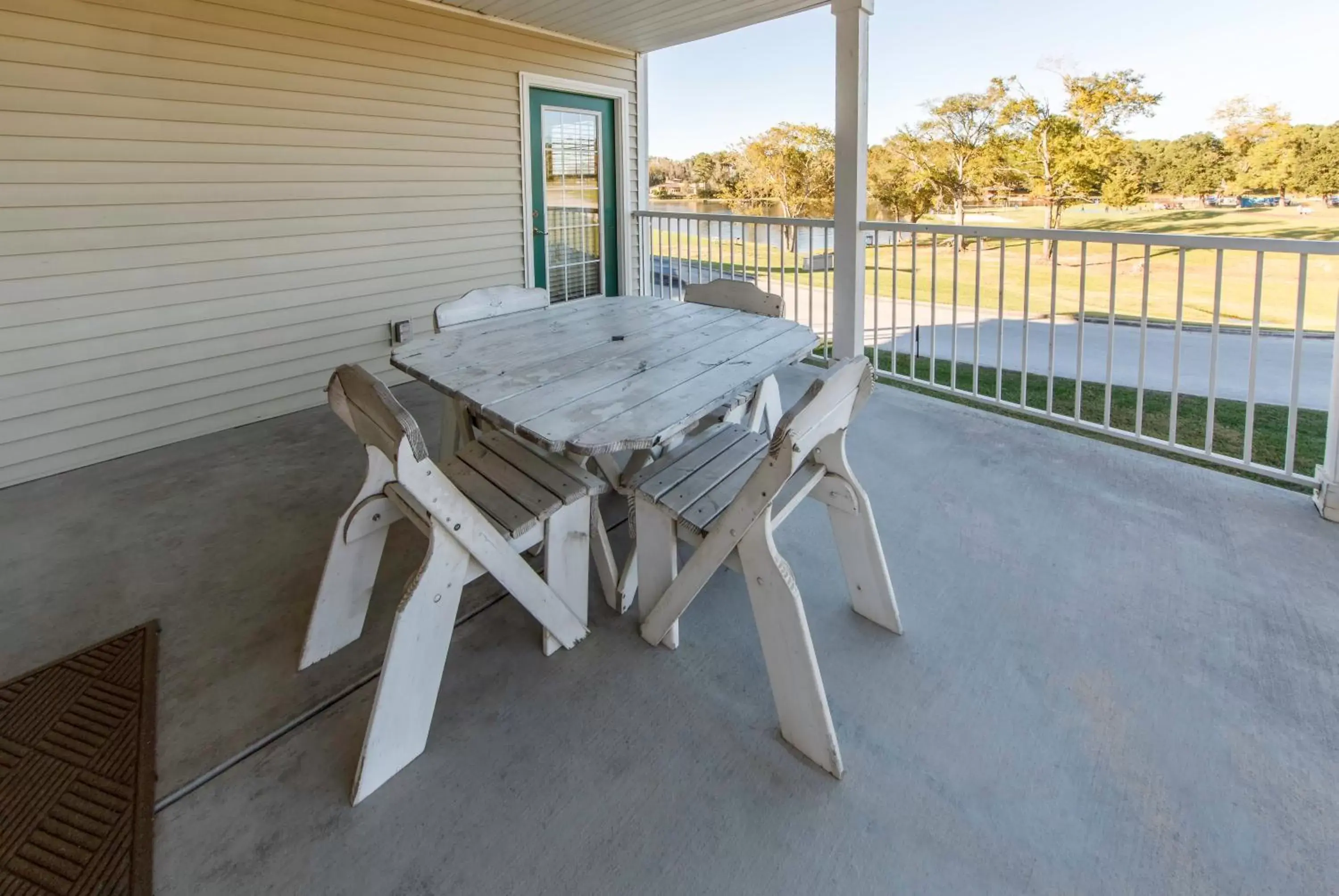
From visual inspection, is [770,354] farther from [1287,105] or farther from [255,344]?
[1287,105]

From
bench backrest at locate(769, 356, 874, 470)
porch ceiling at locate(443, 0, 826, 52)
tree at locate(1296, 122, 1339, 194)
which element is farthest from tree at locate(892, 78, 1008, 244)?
bench backrest at locate(769, 356, 874, 470)

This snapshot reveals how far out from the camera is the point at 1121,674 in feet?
5.81

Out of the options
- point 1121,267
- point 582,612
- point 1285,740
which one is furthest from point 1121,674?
point 1121,267

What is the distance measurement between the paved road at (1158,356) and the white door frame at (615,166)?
240cm

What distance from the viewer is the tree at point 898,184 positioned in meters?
9.78

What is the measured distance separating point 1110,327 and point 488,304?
2840 millimetres

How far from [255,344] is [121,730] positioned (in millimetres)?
2691

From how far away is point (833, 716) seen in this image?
1652 millimetres

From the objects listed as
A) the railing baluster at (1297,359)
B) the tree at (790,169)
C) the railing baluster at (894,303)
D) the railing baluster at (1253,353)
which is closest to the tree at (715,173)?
the tree at (790,169)

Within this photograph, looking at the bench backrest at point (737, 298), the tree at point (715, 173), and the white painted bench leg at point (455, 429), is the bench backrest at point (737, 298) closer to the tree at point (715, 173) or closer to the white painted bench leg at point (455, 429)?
the white painted bench leg at point (455, 429)

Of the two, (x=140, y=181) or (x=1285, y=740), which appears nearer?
(x=1285, y=740)

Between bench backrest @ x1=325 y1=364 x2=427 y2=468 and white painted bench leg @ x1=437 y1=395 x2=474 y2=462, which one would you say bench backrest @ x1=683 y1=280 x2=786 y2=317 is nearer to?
white painted bench leg @ x1=437 y1=395 x2=474 y2=462

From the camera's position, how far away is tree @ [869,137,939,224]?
9.78 meters

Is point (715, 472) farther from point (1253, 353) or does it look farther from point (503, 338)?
point (1253, 353)
